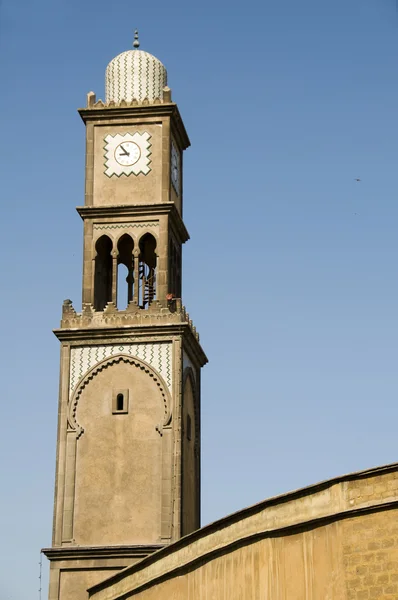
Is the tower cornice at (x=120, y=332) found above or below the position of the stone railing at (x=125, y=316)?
below

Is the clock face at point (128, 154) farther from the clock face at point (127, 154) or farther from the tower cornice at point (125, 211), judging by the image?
the tower cornice at point (125, 211)

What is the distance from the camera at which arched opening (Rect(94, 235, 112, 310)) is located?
3738 centimetres

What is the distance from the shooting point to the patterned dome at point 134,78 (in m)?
39.2

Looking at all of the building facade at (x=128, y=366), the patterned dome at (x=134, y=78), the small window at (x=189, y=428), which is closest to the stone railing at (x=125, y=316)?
the building facade at (x=128, y=366)

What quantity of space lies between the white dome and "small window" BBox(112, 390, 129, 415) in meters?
9.08

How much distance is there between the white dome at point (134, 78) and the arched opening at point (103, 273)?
14.7 ft

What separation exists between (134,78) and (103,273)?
239 inches

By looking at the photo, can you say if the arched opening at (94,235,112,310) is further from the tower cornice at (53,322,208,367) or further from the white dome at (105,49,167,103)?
the white dome at (105,49,167,103)

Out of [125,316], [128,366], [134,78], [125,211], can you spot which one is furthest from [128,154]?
[128,366]

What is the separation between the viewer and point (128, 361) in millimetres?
35719

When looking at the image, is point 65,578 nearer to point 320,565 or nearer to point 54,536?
point 54,536

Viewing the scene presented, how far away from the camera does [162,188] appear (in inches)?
1486

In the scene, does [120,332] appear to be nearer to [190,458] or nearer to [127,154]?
[190,458]

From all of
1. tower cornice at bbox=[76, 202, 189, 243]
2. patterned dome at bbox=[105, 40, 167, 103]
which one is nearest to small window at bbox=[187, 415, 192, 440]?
tower cornice at bbox=[76, 202, 189, 243]
